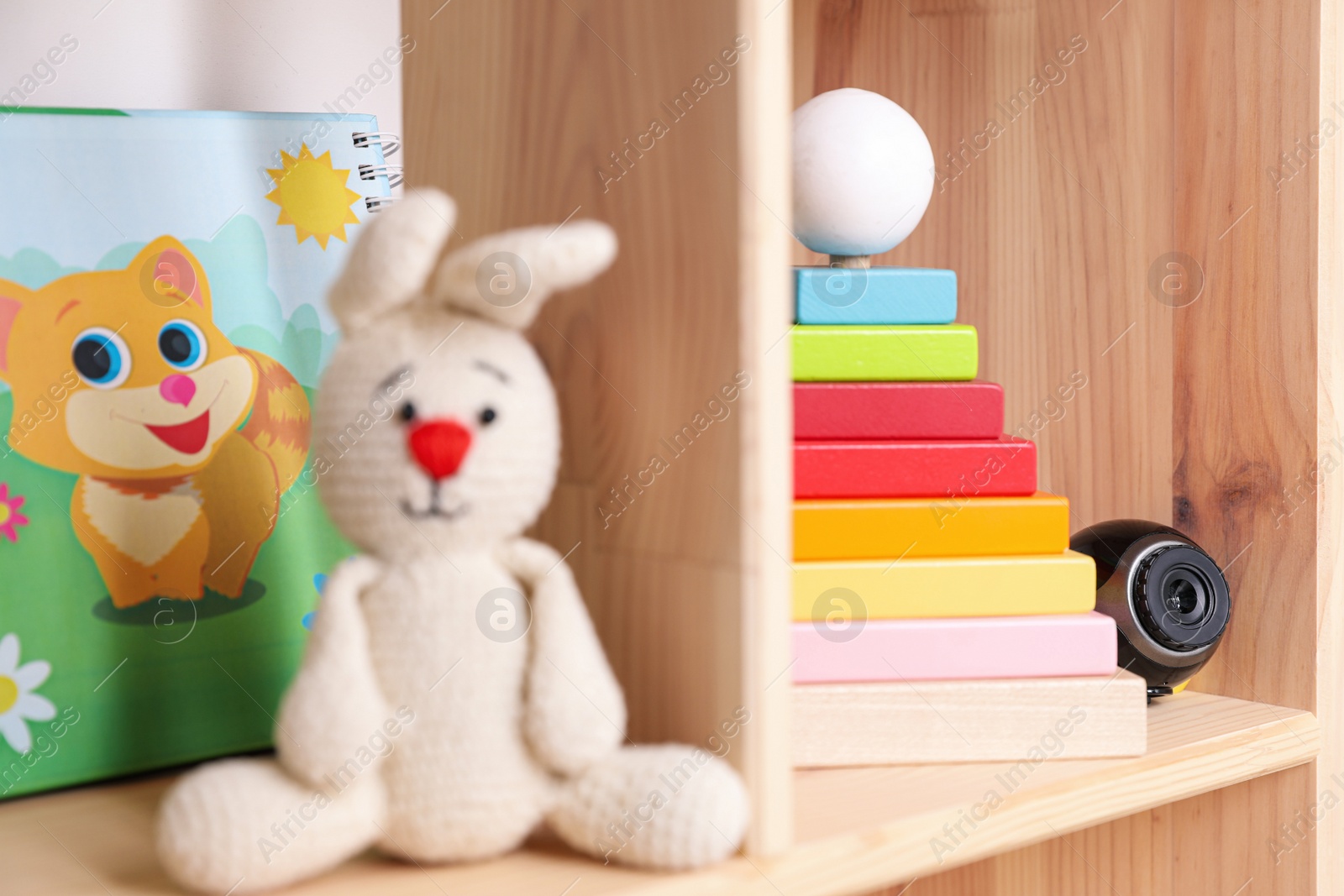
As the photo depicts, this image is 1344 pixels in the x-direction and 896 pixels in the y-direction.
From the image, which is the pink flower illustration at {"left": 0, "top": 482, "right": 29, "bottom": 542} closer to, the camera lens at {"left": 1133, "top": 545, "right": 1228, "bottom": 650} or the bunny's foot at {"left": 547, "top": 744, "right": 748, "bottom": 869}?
the bunny's foot at {"left": 547, "top": 744, "right": 748, "bottom": 869}

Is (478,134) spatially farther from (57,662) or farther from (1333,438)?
(1333,438)

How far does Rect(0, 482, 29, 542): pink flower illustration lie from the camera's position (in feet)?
2.07

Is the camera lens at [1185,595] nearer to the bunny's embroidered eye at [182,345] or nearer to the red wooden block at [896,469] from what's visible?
the red wooden block at [896,469]

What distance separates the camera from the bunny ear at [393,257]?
505 mm

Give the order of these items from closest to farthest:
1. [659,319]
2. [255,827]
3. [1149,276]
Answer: [255,827], [659,319], [1149,276]

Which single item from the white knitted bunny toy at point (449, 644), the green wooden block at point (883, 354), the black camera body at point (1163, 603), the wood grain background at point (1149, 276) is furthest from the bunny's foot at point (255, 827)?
the wood grain background at point (1149, 276)

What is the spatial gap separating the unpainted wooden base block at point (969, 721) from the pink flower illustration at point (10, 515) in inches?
17.4

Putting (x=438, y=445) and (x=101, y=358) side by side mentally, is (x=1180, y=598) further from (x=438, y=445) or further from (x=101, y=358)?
(x=101, y=358)

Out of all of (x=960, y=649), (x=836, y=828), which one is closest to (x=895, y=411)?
(x=960, y=649)

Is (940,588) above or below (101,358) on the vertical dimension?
below

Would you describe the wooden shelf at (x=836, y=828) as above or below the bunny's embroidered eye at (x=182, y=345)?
below

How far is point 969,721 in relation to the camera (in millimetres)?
690

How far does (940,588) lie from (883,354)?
15cm

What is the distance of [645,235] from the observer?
582mm
